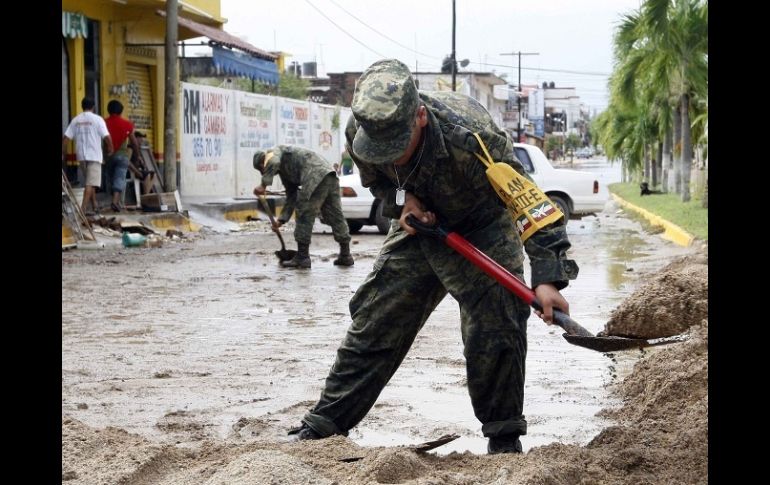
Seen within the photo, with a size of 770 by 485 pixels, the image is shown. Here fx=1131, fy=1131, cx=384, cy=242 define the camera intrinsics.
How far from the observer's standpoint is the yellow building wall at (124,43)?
18734 millimetres

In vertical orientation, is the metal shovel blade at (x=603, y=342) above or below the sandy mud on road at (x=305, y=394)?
above

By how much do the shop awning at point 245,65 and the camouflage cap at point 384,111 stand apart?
17237 mm

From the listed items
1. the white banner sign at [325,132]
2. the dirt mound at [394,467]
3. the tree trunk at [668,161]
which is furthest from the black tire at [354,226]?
the tree trunk at [668,161]

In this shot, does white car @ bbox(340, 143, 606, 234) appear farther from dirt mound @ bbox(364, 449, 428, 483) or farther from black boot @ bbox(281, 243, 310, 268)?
dirt mound @ bbox(364, 449, 428, 483)

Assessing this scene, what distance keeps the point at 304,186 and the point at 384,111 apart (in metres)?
7.99

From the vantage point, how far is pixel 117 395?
5781 millimetres

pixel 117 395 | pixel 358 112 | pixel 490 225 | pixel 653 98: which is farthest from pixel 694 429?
pixel 653 98

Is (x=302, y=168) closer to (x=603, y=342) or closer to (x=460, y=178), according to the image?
(x=460, y=178)

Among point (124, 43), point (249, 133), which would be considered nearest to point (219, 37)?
point (124, 43)

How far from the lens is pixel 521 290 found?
3965 mm

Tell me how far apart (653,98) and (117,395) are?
2434 cm

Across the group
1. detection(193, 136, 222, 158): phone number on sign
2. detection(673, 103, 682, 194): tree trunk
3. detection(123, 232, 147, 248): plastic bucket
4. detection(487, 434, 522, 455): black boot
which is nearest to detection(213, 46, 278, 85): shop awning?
detection(193, 136, 222, 158): phone number on sign

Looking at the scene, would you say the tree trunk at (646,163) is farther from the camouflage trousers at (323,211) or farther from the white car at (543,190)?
the camouflage trousers at (323,211)
